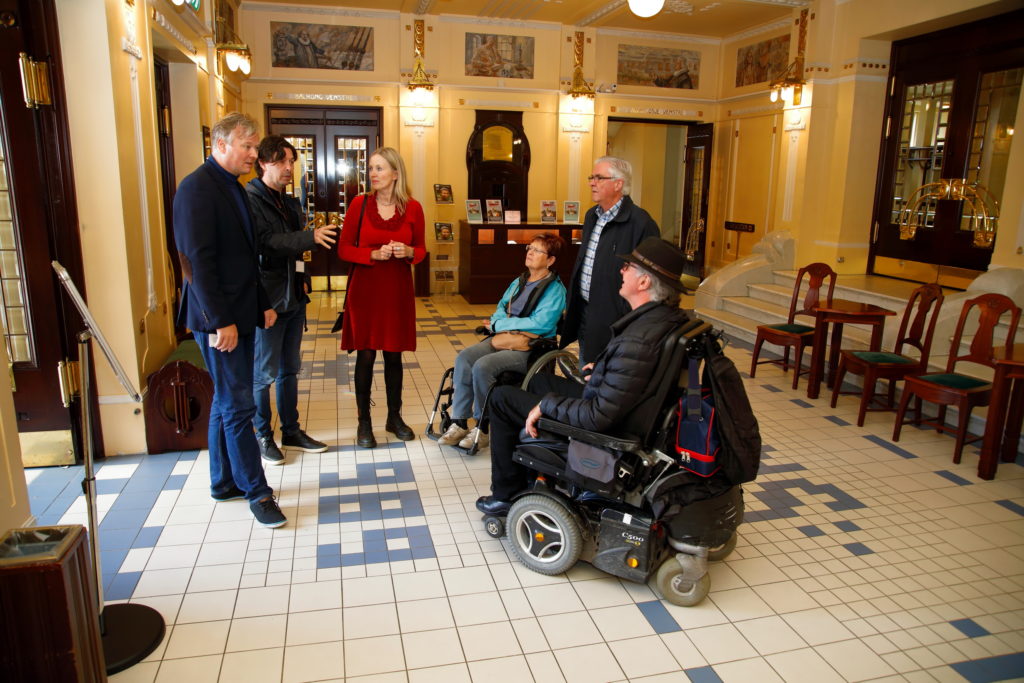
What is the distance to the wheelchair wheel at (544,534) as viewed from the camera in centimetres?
289

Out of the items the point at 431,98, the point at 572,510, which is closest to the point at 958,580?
the point at 572,510

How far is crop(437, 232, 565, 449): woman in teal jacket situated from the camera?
13.2 feet

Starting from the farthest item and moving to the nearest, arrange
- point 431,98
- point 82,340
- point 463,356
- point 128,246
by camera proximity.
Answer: point 431,98 → point 463,356 → point 128,246 → point 82,340

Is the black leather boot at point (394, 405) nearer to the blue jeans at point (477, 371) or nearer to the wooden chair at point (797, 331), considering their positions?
the blue jeans at point (477, 371)

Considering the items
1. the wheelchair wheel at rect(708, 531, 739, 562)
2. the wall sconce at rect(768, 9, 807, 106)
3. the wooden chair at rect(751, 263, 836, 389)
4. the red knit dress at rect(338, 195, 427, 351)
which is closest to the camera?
the wheelchair wheel at rect(708, 531, 739, 562)

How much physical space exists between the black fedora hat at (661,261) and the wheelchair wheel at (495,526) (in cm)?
134

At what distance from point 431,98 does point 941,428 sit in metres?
7.64

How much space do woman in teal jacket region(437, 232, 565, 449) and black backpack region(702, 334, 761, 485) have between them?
1538 millimetres

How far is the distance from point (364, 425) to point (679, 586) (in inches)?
89.3

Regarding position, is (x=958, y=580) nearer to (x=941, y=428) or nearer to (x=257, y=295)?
(x=941, y=428)

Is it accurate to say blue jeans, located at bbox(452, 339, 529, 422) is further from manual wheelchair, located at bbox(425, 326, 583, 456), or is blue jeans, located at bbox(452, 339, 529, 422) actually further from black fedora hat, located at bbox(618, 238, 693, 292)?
black fedora hat, located at bbox(618, 238, 693, 292)

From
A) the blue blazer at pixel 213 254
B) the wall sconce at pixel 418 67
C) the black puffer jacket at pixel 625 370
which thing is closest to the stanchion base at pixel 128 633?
the blue blazer at pixel 213 254

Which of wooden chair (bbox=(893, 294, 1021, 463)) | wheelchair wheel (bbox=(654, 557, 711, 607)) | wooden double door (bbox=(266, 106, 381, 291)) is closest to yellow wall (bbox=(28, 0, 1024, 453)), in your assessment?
wooden double door (bbox=(266, 106, 381, 291))

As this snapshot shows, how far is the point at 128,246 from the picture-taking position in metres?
3.92
